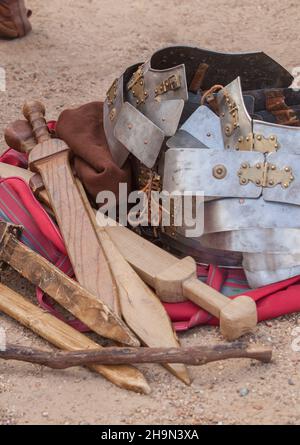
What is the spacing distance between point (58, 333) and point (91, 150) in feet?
2.30

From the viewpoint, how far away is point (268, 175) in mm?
2373

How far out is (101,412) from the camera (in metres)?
2.02

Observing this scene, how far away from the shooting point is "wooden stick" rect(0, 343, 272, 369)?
2.08 meters

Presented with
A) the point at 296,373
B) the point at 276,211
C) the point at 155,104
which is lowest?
the point at 296,373

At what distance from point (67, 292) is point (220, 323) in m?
0.41

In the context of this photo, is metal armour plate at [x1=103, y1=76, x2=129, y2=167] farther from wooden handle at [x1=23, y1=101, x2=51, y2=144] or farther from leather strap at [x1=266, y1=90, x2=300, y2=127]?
leather strap at [x1=266, y1=90, x2=300, y2=127]

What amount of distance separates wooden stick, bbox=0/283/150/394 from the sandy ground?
3 cm

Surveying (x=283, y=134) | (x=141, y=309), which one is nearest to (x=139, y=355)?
(x=141, y=309)

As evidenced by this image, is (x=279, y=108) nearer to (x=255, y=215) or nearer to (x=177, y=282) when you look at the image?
(x=255, y=215)

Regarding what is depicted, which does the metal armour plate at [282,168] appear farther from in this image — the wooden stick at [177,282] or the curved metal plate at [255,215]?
the wooden stick at [177,282]

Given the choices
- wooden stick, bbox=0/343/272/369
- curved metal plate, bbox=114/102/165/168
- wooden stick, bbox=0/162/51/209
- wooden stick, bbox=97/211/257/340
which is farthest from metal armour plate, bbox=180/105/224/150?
wooden stick, bbox=0/343/272/369
